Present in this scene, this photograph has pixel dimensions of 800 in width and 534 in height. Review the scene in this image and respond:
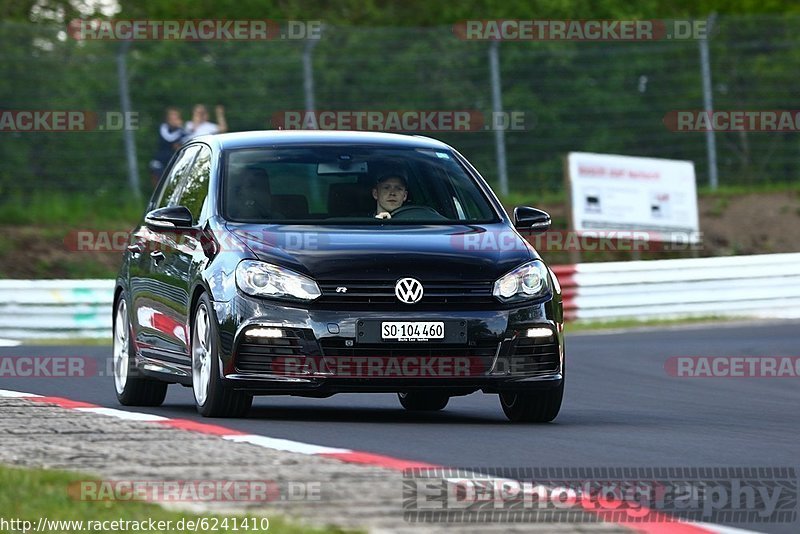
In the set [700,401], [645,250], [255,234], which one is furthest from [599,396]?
[645,250]

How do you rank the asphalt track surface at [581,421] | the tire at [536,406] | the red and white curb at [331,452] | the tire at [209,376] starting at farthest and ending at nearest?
the tire at [536,406] < the tire at [209,376] < the asphalt track surface at [581,421] < the red and white curb at [331,452]

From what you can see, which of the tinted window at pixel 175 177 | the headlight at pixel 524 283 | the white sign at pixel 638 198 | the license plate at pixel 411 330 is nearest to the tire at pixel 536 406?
the headlight at pixel 524 283

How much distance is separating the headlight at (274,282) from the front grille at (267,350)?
19cm

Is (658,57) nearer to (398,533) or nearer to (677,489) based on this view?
(677,489)

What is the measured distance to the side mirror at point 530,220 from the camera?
1147 centimetres

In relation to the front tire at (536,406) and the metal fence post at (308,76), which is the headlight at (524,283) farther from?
the metal fence post at (308,76)

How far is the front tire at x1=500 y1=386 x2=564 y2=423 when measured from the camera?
36.1 feet

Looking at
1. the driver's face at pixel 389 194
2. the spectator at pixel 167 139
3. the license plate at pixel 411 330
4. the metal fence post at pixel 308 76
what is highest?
the metal fence post at pixel 308 76

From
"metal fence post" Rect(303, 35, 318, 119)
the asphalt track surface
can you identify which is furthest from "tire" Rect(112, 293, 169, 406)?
"metal fence post" Rect(303, 35, 318, 119)

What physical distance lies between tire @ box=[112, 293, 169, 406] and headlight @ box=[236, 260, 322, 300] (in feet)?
6.84

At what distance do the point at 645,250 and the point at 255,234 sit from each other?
785 inches

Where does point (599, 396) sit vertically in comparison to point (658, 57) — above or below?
below

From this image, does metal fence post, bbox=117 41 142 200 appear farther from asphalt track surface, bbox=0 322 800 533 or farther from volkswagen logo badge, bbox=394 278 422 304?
volkswagen logo badge, bbox=394 278 422 304

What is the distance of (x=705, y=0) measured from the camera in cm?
4762
